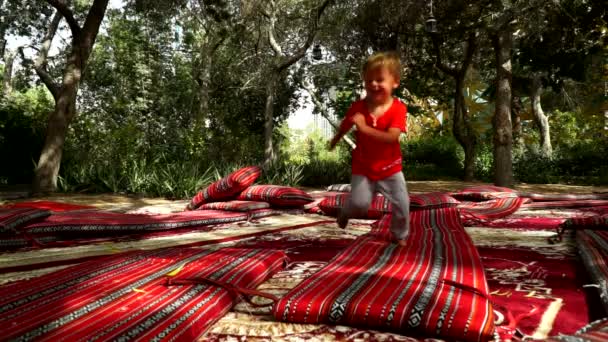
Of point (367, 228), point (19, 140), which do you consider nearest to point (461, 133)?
point (367, 228)

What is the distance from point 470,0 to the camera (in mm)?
9984

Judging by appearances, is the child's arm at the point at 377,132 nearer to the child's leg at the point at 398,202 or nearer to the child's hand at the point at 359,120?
the child's hand at the point at 359,120

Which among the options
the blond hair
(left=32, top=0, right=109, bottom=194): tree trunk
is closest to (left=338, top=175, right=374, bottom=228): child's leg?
the blond hair

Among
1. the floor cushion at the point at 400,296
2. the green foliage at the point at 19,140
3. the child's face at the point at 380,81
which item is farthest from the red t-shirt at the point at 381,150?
the green foliage at the point at 19,140

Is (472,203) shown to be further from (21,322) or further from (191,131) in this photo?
(191,131)

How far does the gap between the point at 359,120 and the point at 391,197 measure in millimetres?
473

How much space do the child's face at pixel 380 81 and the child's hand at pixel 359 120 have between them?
16cm

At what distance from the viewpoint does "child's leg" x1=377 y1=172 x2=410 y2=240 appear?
2.53 meters

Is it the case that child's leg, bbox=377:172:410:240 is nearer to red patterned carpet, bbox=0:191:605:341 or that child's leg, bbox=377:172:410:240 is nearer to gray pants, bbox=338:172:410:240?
gray pants, bbox=338:172:410:240

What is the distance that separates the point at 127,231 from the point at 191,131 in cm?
674

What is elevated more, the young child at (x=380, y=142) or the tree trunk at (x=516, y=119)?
the tree trunk at (x=516, y=119)

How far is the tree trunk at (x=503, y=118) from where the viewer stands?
28.6ft

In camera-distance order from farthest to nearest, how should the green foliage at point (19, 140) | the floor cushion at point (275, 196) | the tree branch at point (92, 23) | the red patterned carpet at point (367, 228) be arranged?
the green foliage at point (19, 140)
the tree branch at point (92, 23)
the floor cushion at point (275, 196)
the red patterned carpet at point (367, 228)

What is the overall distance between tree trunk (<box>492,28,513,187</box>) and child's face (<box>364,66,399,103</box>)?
6914 millimetres
